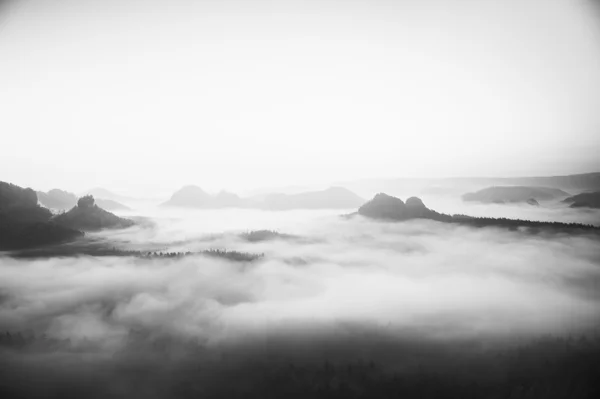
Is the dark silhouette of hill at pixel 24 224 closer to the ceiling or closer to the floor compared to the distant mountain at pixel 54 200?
closer to the floor

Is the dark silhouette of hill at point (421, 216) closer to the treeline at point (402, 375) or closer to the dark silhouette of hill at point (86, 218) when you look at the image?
the treeline at point (402, 375)

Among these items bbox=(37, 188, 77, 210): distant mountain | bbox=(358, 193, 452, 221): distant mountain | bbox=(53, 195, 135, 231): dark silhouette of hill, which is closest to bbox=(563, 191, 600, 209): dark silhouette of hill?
bbox=(358, 193, 452, 221): distant mountain

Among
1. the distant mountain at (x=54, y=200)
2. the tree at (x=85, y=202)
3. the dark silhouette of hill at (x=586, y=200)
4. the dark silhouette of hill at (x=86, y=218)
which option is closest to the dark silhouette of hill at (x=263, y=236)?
the dark silhouette of hill at (x=86, y=218)

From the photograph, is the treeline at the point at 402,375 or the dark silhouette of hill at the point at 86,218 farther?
the dark silhouette of hill at the point at 86,218

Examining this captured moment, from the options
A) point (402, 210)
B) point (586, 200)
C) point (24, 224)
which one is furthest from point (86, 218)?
point (586, 200)

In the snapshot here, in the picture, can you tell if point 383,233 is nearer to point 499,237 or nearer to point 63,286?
point 499,237

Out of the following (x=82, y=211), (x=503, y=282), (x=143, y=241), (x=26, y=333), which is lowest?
(x=503, y=282)

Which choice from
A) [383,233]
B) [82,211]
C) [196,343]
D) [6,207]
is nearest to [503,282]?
[383,233]

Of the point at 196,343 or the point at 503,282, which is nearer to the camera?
the point at 196,343
